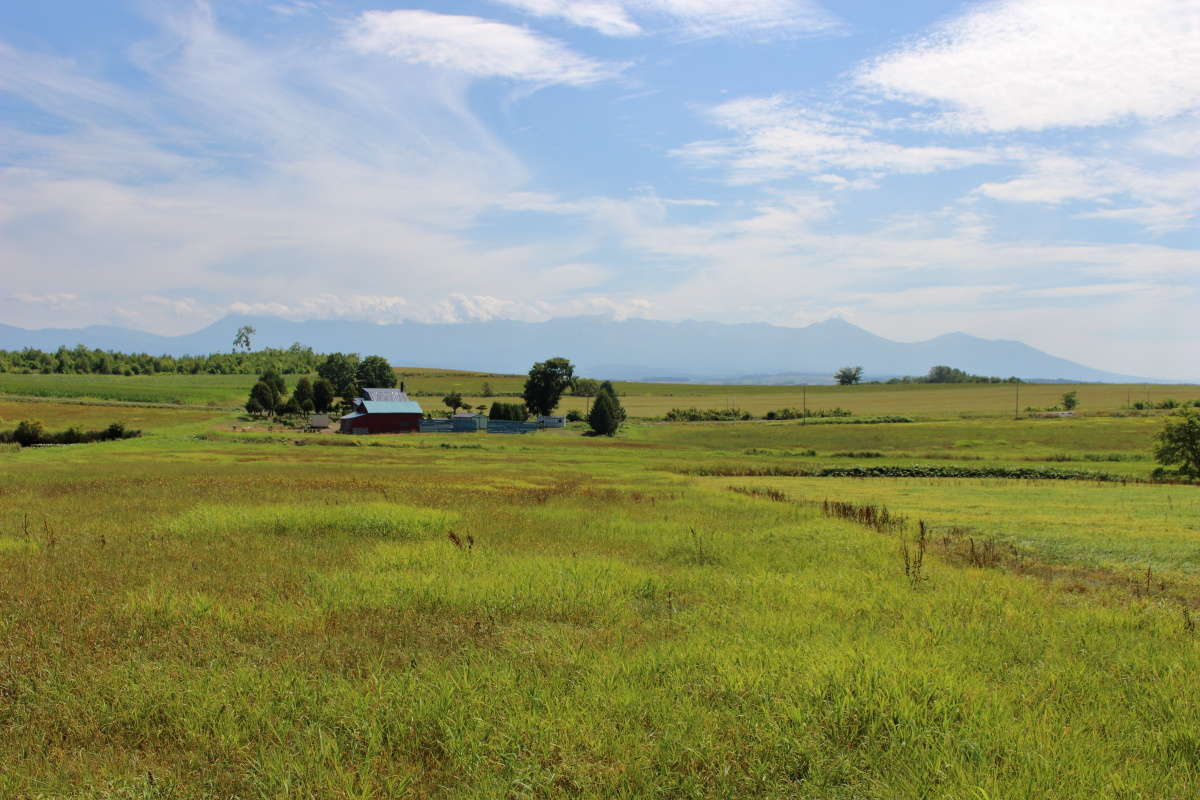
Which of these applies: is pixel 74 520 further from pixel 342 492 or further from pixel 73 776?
pixel 73 776

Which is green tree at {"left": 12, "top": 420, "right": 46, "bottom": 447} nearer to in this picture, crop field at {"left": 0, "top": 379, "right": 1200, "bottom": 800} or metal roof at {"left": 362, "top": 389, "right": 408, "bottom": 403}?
metal roof at {"left": 362, "top": 389, "right": 408, "bottom": 403}

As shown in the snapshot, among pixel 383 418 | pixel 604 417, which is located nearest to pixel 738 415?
pixel 604 417

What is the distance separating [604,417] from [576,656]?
94466 millimetres

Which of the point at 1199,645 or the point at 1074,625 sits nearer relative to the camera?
A: the point at 1199,645

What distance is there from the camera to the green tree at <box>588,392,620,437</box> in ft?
336

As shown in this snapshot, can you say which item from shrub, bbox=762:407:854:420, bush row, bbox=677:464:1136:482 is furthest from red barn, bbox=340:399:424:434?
shrub, bbox=762:407:854:420

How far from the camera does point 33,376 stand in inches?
6437

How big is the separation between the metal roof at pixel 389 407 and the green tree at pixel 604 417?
2601 centimetres

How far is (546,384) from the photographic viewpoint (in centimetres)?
11875

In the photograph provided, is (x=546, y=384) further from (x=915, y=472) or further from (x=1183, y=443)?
(x=1183, y=443)

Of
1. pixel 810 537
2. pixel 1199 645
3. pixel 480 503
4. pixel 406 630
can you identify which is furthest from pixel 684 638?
pixel 480 503

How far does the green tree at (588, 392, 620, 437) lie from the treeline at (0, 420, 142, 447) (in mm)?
56562

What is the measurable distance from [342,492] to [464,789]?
21256mm

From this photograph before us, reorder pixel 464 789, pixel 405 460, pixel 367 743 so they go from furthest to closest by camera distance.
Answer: pixel 405 460 < pixel 367 743 < pixel 464 789
